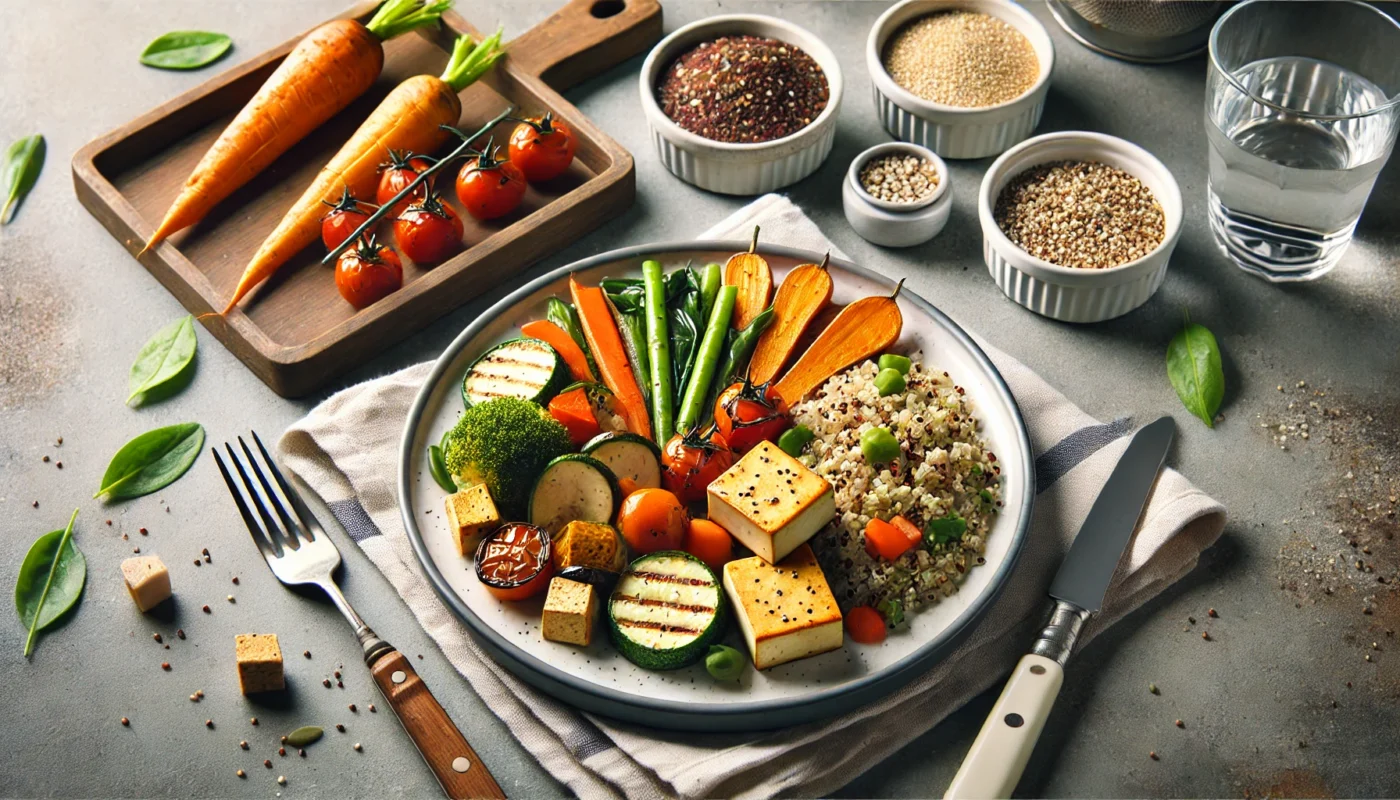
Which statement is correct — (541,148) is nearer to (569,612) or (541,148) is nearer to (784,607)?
(569,612)

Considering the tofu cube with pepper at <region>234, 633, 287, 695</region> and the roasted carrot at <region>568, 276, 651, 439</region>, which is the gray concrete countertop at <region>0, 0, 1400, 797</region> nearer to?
the tofu cube with pepper at <region>234, 633, 287, 695</region>

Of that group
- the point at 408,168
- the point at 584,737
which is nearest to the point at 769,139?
the point at 408,168

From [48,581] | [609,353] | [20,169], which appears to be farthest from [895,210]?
[20,169]

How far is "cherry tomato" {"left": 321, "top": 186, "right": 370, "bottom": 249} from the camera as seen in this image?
4.09 m

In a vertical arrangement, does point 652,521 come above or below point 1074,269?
above

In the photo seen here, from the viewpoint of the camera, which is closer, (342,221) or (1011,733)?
(1011,733)

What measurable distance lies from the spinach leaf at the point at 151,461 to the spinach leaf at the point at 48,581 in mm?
166

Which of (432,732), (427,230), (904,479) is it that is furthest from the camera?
(427,230)

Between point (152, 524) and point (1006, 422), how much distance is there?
239 cm

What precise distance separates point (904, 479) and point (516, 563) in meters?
0.98

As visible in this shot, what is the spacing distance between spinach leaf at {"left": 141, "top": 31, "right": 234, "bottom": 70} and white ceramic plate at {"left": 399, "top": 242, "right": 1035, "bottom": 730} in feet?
7.58

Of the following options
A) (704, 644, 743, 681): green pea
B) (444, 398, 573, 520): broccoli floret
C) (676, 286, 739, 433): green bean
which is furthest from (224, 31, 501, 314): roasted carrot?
(704, 644, 743, 681): green pea

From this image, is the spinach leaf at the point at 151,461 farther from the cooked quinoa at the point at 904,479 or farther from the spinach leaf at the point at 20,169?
the cooked quinoa at the point at 904,479

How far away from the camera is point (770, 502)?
9.64ft
